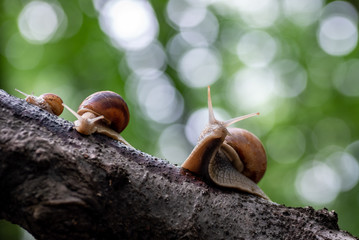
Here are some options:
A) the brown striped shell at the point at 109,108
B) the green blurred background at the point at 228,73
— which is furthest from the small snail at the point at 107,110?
the green blurred background at the point at 228,73

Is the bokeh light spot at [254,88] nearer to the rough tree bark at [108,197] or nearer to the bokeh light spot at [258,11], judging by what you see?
the bokeh light spot at [258,11]

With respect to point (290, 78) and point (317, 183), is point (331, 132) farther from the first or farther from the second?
point (317, 183)

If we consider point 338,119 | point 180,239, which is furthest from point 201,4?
point 180,239

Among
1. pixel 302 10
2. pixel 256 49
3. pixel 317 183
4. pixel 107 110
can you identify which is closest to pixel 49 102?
pixel 107 110

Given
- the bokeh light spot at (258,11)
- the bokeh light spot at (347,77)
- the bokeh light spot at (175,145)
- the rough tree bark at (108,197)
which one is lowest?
the rough tree bark at (108,197)

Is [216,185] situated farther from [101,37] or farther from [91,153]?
[101,37]

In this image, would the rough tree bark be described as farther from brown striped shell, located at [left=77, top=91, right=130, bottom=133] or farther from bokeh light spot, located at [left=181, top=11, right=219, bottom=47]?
bokeh light spot, located at [left=181, top=11, right=219, bottom=47]

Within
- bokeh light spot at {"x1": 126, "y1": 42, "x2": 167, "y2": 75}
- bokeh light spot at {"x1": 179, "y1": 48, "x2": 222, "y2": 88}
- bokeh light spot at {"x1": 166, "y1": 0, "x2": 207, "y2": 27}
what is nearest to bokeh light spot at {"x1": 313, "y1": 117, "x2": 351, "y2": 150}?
bokeh light spot at {"x1": 179, "y1": 48, "x2": 222, "y2": 88}
